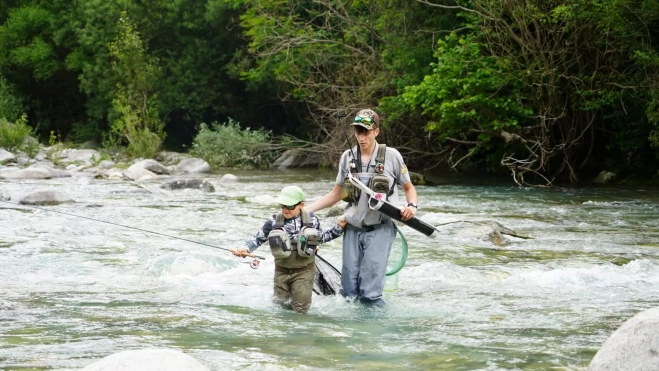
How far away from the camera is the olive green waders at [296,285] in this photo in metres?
7.44

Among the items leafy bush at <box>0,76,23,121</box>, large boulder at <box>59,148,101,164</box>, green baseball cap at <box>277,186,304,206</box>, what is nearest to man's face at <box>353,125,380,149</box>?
green baseball cap at <box>277,186,304,206</box>

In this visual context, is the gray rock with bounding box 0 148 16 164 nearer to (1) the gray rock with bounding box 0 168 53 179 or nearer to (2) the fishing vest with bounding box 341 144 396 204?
(1) the gray rock with bounding box 0 168 53 179

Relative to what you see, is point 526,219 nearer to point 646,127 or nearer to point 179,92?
point 646,127

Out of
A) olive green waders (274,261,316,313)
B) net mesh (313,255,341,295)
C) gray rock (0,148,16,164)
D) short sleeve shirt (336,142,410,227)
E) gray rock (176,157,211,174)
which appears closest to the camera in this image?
short sleeve shirt (336,142,410,227)

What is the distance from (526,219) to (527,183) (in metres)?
6.92

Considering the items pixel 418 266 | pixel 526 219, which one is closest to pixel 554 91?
pixel 526 219

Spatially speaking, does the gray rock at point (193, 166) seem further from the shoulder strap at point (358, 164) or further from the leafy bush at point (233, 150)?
the shoulder strap at point (358, 164)

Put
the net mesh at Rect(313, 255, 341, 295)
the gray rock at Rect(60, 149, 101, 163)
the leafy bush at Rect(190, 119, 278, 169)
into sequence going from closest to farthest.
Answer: the net mesh at Rect(313, 255, 341, 295) < the leafy bush at Rect(190, 119, 278, 169) < the gray rock at Rect(60, 149, 101, 163)

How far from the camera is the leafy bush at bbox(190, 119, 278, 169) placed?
3156cm

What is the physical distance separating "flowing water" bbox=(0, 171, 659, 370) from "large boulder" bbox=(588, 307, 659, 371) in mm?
726

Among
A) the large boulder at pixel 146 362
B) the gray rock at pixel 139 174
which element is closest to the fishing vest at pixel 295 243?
the large boulder at pixel 146 362

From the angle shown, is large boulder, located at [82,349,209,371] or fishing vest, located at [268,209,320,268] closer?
large boulder, located at [82,349,209,371]

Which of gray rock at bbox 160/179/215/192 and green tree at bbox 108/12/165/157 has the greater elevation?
green tree at bbox 108/12/165/157

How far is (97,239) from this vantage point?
505 inches
